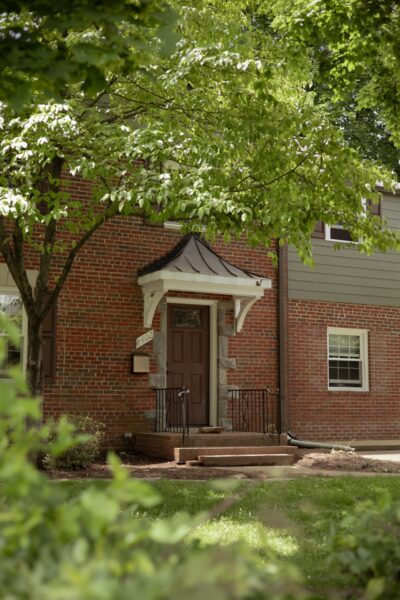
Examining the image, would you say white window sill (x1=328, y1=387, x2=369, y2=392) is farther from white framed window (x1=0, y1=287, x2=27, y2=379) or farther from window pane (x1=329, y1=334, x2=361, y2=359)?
white framed window (x1=0, y1=287, x2=27, y2=379)

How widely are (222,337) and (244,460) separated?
2823mm

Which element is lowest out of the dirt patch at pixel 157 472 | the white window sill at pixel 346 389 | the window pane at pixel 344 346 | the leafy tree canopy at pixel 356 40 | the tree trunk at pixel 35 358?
the dirt patch at pixel 157 472

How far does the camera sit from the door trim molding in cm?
1355

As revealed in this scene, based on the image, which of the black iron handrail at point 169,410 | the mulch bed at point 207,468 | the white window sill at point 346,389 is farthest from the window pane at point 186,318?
the white window sill at point 346,389

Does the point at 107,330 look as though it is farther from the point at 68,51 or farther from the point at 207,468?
the point at 68,51

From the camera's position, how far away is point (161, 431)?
12.9 meters

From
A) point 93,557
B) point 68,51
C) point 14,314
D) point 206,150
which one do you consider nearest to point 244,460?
point 14,314

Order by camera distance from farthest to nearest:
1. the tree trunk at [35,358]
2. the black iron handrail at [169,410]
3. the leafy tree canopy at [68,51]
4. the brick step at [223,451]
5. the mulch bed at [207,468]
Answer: the black iron handrail at [169,410], the brick step at [223,451], the tree trunk at [35,358], the mulch bed at [207,468], the leafy tree canopy at [68,51]

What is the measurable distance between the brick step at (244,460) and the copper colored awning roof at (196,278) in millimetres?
2694

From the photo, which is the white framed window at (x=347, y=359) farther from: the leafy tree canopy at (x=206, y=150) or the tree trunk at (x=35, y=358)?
the tree trunk at (x=35, y=358)

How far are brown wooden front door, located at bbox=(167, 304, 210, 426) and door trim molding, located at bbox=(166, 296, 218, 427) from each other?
0.08 meters

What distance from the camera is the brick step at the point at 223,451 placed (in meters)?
11.4

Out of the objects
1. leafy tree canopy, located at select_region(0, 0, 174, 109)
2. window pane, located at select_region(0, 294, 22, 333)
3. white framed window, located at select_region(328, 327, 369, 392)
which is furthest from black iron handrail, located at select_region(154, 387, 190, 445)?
leafy tree canopy, located at select_region(0, 0, 174, 109)

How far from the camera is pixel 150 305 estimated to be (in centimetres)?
1277
